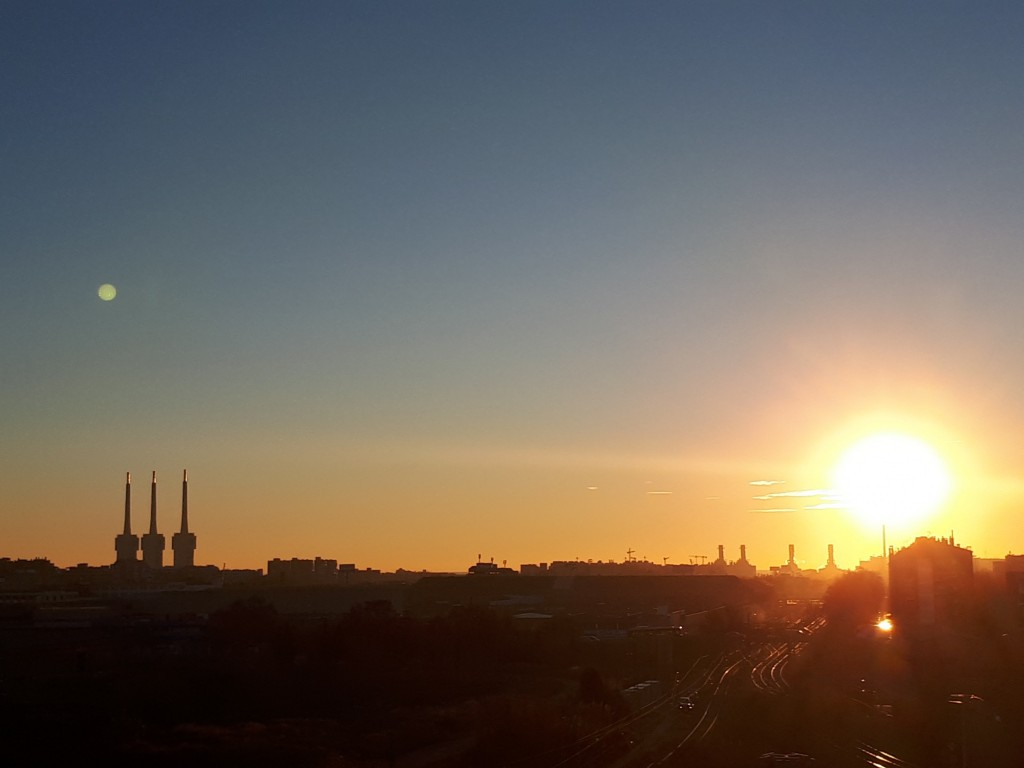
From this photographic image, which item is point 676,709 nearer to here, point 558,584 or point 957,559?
point 957,559

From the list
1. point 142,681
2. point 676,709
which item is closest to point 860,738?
point 676,709

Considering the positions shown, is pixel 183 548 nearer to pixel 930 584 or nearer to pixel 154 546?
pixel 154 546

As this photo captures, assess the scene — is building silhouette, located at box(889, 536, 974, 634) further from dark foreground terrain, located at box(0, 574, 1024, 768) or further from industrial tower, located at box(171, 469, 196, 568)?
industrial tower, located at box(171, 469, 196, 568)

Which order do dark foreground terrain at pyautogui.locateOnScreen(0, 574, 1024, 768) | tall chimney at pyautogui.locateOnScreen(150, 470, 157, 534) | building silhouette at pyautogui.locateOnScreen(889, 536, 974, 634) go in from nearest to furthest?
dark foreground terrain at pyautogui.locateOnScreen(0, 574, 1024, 768) → building silhouette at pyautogui.locateOnScreen(889, 536, 974, 634) → tall chimney at pyautogui.locateOnScreen(150, 470, 157, 534)

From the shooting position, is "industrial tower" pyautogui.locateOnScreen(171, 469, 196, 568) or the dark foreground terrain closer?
the dark foreground terrain

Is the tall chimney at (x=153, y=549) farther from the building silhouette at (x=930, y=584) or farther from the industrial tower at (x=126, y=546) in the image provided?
the building silhouette at (x=930, y=584)

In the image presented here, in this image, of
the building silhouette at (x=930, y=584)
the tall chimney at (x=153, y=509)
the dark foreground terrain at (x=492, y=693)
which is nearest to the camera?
the dark foreground terrain at (x=492, y=693)

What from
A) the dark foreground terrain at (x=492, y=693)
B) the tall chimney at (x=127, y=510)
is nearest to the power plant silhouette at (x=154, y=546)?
the tall chimney at (x=127, y=510)

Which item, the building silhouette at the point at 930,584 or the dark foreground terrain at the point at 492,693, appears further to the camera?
the building silhouette at the point at 930,584

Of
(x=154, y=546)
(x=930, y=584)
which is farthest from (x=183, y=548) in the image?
(x=930, y=584)

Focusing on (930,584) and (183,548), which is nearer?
(930,584)

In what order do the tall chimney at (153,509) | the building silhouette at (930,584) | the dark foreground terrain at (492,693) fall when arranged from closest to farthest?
1. the dark foreground terrain at (492,693)
2. the building silhouette at (930,584)
3. the tall chimney at (153,509)

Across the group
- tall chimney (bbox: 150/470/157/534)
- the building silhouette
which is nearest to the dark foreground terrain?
the building silhouette
